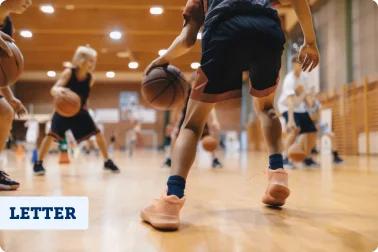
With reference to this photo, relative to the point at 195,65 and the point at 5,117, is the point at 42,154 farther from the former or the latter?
the point at 195,65

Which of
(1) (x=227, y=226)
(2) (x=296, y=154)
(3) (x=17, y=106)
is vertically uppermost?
(3) (x=17, y=106)

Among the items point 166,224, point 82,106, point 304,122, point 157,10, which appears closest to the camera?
point 166,224

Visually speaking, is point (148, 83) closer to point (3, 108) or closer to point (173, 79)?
point (173, 79)

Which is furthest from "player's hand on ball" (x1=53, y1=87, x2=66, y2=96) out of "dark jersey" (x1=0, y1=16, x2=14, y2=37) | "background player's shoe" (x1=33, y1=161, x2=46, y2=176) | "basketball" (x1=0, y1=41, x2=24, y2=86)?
"basketball" (x1=0, y1=41, x2=24, y2=86)

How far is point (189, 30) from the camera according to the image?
1.67 metres

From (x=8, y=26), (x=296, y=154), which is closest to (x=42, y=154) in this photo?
(x=8, y=26)

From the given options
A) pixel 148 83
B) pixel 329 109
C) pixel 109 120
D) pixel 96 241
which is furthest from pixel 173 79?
pixel 109 120

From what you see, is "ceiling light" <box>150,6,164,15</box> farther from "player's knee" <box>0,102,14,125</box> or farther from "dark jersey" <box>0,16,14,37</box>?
"player's knee" <box>0,102,14,125</box>

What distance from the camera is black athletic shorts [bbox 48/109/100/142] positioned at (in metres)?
3.87

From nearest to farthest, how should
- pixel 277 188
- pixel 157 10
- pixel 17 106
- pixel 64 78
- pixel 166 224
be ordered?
pixel 166 224 < pixel 277 188 < pixel 157 10 < pixel 17 106 < pixel 64 78

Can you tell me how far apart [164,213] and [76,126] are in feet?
8.70

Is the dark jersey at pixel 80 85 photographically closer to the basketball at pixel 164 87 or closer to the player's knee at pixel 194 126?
the basketball at pixel 164 87

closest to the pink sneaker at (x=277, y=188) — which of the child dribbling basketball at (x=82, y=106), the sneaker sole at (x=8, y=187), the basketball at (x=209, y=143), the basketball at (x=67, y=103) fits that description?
the sneaker sole at (x=8, y=187)

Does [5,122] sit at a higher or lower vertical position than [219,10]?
lower
